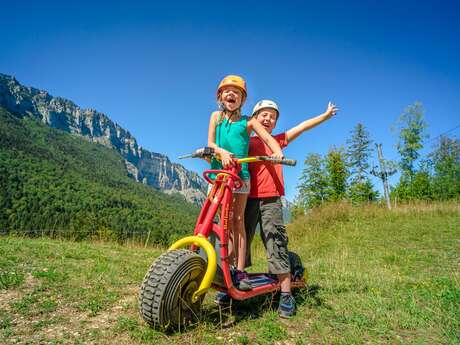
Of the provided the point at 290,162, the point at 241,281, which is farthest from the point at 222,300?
the point at 290,162

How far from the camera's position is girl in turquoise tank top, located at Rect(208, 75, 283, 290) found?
2.96 meters

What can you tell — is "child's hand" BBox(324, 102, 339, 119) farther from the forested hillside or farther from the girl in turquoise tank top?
the forested hillside

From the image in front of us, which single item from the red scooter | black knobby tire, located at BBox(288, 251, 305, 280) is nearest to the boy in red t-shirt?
the red scooter

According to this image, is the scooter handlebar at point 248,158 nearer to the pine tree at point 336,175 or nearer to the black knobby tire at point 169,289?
the black knobby tire at point 169,289

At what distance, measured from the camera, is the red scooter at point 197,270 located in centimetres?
205

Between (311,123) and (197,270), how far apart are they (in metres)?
2.30

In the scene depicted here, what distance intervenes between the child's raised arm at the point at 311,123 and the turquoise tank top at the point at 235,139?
0.75 meters

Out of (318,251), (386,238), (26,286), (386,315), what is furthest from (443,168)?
(26,286)

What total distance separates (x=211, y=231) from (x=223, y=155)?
722mm

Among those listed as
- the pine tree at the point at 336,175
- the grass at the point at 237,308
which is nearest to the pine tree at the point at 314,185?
the pine tree at the point at 336,175

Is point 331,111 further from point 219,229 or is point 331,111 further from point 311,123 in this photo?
point 219,229

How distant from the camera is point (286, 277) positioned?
296cm

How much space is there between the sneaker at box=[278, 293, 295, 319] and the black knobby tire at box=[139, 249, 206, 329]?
39.9 inches

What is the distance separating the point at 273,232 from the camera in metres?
2.99
